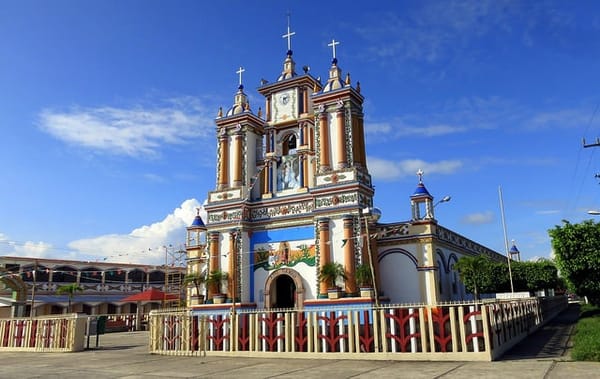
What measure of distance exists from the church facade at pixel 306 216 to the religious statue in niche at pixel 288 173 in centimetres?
6

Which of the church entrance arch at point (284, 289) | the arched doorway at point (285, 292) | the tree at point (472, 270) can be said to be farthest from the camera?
the tree at point (472, 270)

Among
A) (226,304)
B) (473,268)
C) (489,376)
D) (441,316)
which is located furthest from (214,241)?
(489,376)

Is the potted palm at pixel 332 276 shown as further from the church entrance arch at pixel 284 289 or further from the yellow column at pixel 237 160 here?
the yellow column at pixel 237 160

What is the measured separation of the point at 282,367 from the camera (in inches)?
530

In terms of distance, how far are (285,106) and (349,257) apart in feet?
35.1

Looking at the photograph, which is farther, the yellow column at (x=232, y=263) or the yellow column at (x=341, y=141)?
the yellow column at (x=232, y=263)

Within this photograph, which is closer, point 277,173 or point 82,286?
point 277,173

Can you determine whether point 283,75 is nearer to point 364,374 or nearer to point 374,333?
point 374,333

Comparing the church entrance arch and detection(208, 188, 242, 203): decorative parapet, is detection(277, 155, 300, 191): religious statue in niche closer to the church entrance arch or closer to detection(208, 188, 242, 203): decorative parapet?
detection(208, 188, 242, 203): decorative parapet

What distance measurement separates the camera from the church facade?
24.6 meters

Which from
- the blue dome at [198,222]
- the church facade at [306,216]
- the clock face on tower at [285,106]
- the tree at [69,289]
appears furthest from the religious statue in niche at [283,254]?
the tree at [69,289]

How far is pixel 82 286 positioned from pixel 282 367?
149 ft

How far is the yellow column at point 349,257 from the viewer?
2355cm

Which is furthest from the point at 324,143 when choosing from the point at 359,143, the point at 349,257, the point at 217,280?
the point at 217,280
